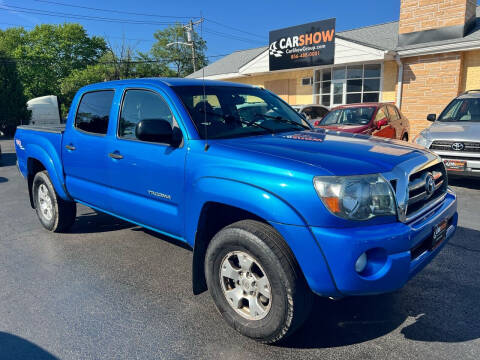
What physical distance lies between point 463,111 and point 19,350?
868 centimetres

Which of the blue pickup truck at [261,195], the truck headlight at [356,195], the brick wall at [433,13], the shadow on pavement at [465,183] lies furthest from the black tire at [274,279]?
the brick wall at [433,13]

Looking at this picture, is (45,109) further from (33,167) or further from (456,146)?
(456,146)

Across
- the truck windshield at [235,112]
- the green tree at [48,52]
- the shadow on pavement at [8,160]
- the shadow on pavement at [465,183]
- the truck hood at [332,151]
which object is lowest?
the shadow on pavement at [8,160]

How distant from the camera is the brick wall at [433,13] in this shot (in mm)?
12688

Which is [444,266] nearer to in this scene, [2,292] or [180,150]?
[180,150]

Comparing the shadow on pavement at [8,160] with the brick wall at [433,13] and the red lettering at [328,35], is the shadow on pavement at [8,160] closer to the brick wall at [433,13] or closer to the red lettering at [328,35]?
the red lettering at [328,35]

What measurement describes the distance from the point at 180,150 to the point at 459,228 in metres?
4.03

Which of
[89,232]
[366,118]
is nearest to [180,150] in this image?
[89,232]

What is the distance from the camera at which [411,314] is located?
116 inches

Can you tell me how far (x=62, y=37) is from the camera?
171 ft

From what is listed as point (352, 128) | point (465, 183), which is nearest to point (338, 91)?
point (352, 128)

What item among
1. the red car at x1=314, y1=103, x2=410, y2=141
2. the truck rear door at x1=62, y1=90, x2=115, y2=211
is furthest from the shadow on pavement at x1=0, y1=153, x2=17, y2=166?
the red car at x1=314, y1=103, x2=410, y2=141

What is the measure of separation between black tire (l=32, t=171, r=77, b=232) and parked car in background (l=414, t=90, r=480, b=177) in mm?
6289

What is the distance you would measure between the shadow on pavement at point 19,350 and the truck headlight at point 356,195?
211cm
